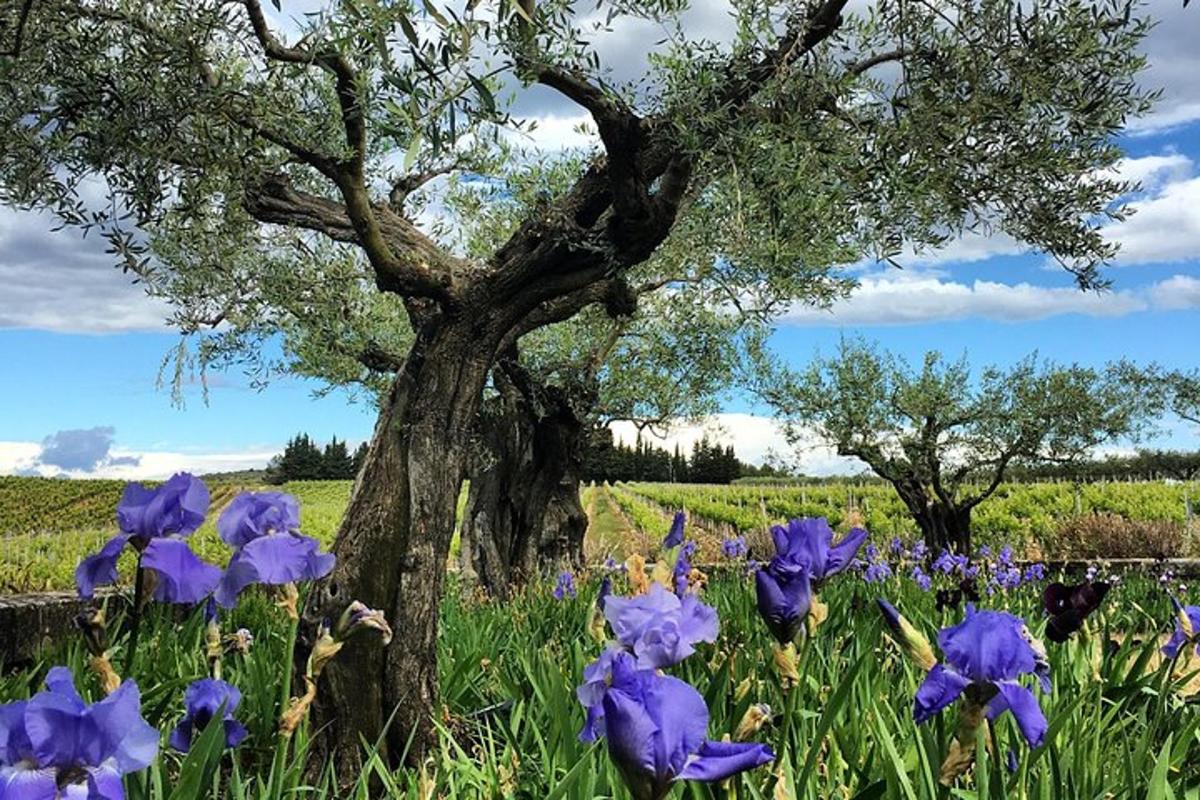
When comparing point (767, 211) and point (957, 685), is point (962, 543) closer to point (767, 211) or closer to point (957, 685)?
point (767, 211)

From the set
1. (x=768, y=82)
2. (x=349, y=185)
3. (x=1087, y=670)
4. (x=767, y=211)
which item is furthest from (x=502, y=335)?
(x=1087, y=670)

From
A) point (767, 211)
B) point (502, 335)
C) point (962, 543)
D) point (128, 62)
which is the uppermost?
point (128, 62)

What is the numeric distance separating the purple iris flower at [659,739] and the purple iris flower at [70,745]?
0.78 m

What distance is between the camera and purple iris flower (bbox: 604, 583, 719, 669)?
6.66 feet

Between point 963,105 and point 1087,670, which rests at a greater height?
point 963,105

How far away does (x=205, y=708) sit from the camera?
7.75 ft

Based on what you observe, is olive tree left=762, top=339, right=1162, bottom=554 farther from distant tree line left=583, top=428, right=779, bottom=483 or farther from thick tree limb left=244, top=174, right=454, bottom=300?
distant tree line left=583, top=428, right=779, bottom=483

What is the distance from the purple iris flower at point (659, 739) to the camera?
1.35 meters

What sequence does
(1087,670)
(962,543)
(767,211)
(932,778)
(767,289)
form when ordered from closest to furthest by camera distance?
1. (932,778)
2. (1087,670)
3. (767,211)
4. (767,289)
5. (962,543)

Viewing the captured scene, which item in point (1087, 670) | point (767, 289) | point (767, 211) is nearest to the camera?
point (1087, 670)

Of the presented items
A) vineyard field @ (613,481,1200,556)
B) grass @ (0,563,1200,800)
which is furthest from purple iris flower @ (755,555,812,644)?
vineyard field @ (613,481,1200,556)

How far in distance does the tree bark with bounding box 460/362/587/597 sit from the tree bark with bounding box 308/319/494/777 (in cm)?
715

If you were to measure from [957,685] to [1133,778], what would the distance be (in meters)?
0.89

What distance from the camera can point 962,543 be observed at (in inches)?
696
